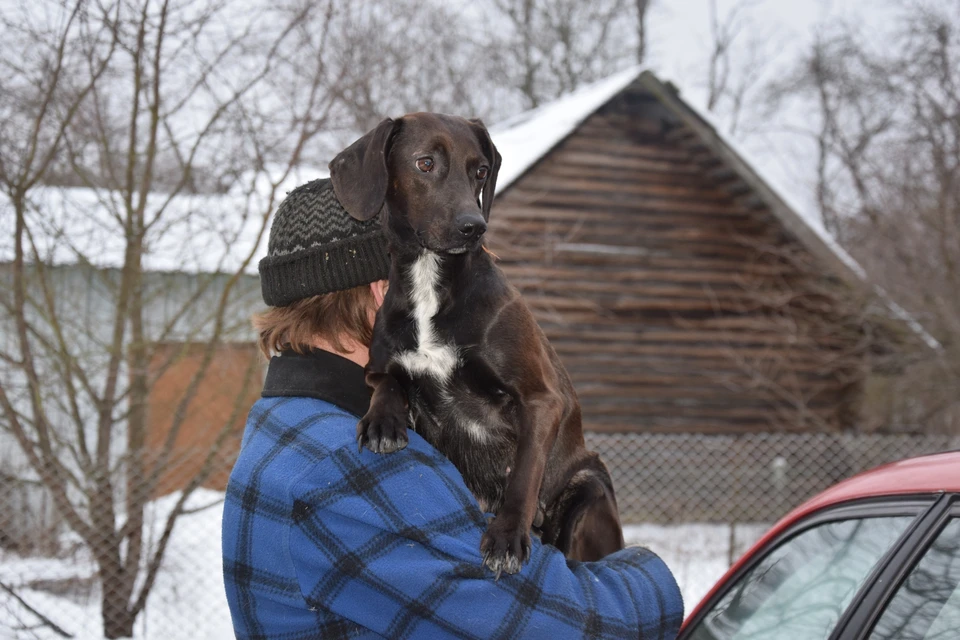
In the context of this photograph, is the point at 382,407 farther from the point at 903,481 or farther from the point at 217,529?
the point at 217,529

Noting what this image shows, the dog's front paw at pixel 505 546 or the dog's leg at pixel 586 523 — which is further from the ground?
the dog's front paw at pixel 505 546

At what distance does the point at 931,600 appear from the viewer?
6.35 feet

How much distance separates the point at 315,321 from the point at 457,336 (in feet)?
1.17

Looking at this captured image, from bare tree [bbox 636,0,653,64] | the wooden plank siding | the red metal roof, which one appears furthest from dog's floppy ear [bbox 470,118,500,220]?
bare tree [bbox 636,0,653,64]

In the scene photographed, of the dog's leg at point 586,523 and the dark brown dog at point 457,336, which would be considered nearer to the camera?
the dark brown dog at point 457,336

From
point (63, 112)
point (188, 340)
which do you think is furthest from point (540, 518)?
point (63, 112)

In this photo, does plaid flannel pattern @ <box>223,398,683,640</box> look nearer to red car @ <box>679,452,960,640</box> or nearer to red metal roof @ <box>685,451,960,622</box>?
red car @ <box>679,452,960,640</box>

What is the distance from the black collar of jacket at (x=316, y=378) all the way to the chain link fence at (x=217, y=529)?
2.85 feet

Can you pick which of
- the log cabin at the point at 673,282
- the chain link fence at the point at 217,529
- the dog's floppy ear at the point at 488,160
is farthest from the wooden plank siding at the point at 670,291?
the dog's floppy ear at the point at 488,160

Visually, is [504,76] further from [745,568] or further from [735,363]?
[745,568]

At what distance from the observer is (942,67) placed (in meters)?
13.3

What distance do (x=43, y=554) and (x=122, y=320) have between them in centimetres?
168

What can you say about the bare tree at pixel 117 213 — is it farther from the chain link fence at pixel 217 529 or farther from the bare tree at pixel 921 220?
the bare tree at pixel 921 220

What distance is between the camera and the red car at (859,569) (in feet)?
6.33
